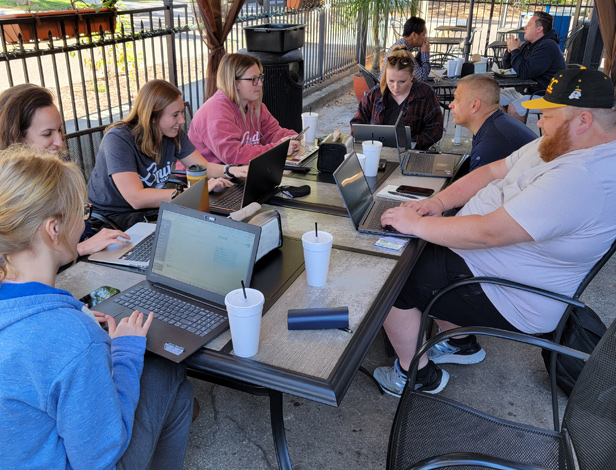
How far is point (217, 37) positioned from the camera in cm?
522

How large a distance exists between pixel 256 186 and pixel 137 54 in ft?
15.6

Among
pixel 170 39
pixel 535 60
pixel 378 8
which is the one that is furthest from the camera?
pixel 378 8

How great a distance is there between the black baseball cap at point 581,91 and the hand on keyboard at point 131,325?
1731 mm

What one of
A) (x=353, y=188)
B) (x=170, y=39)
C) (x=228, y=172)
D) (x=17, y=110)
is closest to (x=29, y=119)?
(x=17, y=110)

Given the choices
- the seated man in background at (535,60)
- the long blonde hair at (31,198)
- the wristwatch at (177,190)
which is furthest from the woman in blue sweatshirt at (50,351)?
the seated man in background at (535,60)

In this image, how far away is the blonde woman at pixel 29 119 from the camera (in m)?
2.31

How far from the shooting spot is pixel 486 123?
121 inches

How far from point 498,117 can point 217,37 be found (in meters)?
3.16

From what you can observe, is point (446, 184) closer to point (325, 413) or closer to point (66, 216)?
point (325, 413)

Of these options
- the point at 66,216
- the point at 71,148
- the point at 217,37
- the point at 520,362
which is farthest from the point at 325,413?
the point at 217,37

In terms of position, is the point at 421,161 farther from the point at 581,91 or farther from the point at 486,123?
the point at 581,91

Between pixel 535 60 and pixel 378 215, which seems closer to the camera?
pixel 378 215

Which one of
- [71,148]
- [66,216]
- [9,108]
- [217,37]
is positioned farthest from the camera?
[217,37]

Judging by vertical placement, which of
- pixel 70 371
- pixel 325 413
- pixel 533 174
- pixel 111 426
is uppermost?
pixel 533 174
